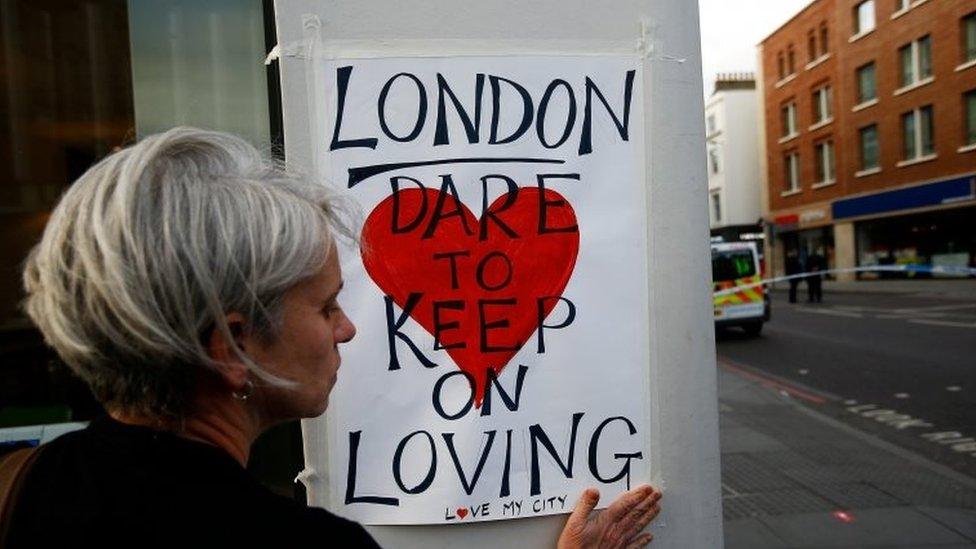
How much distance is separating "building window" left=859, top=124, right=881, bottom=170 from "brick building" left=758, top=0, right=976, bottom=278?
5 centimetres

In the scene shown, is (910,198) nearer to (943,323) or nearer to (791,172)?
(791,172)

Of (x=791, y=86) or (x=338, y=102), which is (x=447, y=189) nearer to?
(x=338, y=102)

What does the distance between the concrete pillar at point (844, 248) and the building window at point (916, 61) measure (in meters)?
6.25

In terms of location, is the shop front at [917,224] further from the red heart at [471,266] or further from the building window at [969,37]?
the red heart at [471,266]

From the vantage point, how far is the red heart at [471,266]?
62.1 inches

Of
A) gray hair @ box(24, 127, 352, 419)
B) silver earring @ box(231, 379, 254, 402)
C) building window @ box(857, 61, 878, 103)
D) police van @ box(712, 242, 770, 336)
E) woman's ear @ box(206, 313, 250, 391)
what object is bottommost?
police van @ box(712, 242, 770, 336)

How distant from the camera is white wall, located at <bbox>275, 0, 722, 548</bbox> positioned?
5.19ft

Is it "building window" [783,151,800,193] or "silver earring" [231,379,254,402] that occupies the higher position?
"building window" [783,151,800,193]

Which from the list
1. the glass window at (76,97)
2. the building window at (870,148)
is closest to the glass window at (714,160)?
the building window at (870,148)

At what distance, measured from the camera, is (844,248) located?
31609 mm

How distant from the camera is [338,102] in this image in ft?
5.16

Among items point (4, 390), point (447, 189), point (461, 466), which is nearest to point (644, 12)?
point (447, 189)

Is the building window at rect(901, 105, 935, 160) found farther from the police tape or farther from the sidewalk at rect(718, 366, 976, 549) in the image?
the sidewalk at rect(718, 366, 976, 549)

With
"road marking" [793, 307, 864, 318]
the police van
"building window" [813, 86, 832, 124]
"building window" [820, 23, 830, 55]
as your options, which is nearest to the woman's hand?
the police van
